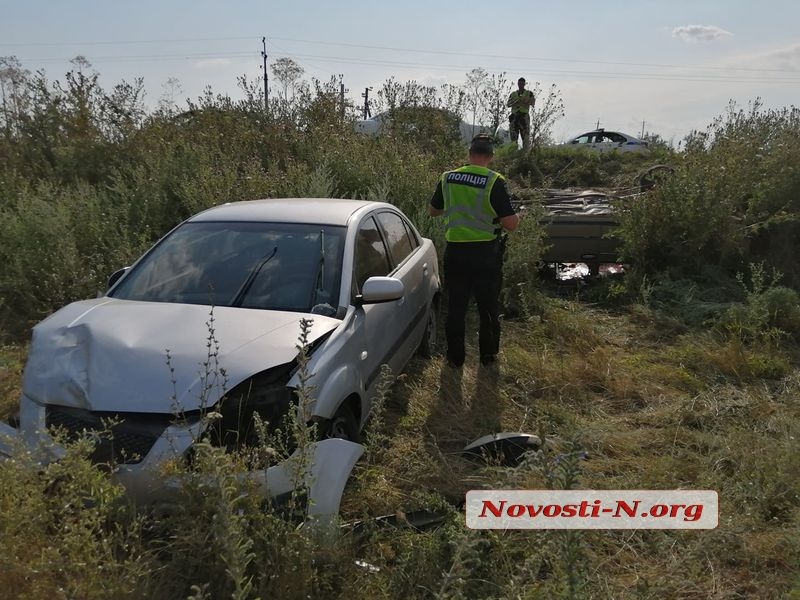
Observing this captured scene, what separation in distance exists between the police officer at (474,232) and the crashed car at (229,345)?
0.70 m

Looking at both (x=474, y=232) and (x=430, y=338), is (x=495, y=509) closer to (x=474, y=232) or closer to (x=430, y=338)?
(x=474, y=232)

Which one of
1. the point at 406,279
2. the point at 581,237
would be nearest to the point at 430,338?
the point at 406,279

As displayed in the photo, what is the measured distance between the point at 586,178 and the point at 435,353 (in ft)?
33.2

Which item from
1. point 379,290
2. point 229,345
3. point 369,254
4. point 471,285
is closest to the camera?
point 229,345

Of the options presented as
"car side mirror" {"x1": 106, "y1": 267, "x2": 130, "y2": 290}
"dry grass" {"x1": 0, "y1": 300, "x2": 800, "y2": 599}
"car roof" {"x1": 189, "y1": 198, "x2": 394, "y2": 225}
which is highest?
"car roof" {"x1": 189, "y1": 198, "x2": 394, "y2": 225}

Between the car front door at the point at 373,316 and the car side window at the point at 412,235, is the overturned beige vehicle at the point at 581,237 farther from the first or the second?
the car front door at the point at 373,316

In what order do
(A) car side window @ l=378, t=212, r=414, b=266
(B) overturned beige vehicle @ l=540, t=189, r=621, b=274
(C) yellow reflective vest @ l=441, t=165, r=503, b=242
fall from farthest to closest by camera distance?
1. (B) overturned beige vehicle @ l=540, t=189, r=621, b=274
2. (C) yellow reflective vest @ l=441, t=165, r=503, b=242
3. (A) car side window @ l=378, t=212, r=414, b=266

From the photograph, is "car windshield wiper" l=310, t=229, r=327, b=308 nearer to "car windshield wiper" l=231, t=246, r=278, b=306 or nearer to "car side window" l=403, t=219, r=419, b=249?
"car windshield wiper" l=231, t=246, r=278, b=306

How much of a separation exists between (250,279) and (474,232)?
2.00m

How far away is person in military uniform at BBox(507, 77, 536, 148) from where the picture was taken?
47.9 feet

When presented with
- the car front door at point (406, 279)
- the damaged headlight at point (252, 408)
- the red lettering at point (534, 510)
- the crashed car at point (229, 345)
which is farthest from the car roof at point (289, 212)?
the red lettering at point (534, 510)

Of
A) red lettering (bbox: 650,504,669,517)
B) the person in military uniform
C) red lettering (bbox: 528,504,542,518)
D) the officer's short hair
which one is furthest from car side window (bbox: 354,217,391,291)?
the person in military uniform

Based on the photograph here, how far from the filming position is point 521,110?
48.2ft

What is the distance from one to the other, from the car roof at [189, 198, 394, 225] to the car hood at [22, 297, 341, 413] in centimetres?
94
